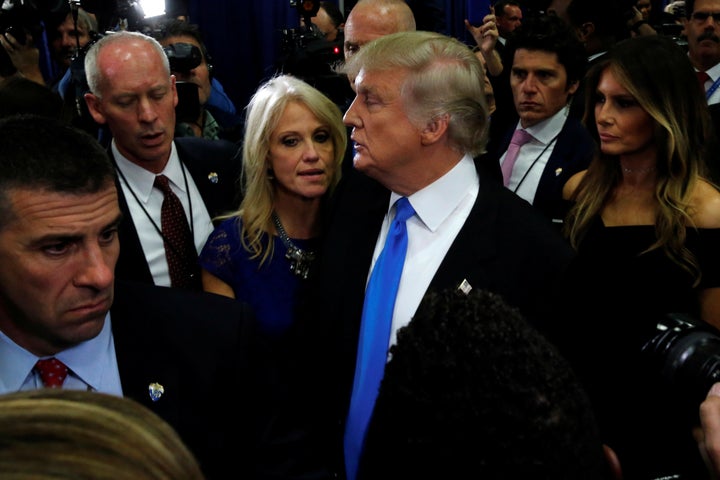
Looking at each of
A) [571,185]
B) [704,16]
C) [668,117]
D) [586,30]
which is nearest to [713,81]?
[704,16]

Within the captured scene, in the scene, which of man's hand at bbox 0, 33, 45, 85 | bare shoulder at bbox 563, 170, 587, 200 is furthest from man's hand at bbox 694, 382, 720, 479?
man's hand at bbox 0, 33, 45, 85

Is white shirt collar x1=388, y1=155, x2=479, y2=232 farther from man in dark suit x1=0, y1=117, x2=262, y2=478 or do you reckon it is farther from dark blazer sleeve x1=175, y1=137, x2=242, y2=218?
dark blazer sleeve x1=175, y1=137, x2=242, y2=218

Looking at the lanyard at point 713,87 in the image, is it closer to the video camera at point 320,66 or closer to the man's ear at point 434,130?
the video camera at point 320,66

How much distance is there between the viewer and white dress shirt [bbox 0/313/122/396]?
127 cm

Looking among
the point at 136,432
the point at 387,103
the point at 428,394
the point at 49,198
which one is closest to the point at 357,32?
the point at 387,103

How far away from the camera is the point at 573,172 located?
2.63 m

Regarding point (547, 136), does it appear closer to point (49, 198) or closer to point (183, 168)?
point (183, 168)

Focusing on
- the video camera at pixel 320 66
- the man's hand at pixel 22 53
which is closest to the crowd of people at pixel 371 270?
the video camera at pixel 320 66

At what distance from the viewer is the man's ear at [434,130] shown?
1.80m

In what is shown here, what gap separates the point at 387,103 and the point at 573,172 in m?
1.07

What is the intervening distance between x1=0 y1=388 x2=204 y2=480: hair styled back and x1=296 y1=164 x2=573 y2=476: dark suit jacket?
1202mm

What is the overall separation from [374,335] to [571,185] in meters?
1.03

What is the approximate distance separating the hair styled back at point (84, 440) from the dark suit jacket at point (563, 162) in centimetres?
214

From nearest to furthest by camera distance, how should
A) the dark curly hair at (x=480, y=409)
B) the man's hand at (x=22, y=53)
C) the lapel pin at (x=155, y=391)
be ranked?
the dark curly hair at (x=480, y=409)
the lapel pin at (x=155, y=391)
the man's hand at (x=22, y=53)
